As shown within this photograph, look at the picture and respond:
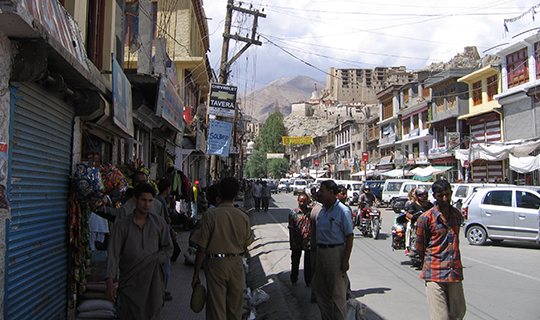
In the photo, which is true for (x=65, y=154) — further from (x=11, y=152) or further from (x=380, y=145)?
(x=380, y=145)

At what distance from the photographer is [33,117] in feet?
15.1

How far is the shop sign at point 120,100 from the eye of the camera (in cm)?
692

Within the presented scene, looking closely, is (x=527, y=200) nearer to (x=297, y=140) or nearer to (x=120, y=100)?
(x=120, y=100)

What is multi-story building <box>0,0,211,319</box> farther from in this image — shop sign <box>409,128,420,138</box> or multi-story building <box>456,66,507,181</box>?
shop sign <box>409,128,420,138</box>

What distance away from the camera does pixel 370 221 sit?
13336 millimetres

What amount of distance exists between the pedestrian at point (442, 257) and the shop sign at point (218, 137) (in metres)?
13.0

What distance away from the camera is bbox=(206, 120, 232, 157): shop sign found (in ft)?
55.4

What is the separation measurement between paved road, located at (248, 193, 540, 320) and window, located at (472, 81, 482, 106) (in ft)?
65.5

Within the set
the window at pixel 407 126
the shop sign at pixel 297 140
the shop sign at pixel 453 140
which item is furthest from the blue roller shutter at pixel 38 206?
the shop sign at pixel 297 140

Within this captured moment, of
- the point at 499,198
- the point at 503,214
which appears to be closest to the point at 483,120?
the point at 499,198

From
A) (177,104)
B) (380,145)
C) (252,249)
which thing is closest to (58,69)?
(177,104)

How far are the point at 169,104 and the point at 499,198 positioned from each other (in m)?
9.61

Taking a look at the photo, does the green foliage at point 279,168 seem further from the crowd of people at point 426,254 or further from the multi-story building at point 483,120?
the crowd of people at point 426,254

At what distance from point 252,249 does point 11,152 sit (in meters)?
8.81
